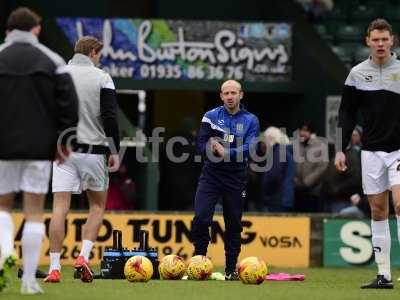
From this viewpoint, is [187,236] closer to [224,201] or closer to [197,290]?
[224,201]

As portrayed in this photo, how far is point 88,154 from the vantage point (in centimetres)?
1316

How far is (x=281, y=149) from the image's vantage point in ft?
63.7

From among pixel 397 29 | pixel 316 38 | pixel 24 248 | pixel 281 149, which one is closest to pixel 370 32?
pixel 24 248

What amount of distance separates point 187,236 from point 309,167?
2.51 metres

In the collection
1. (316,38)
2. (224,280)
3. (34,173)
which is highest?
(316,38)

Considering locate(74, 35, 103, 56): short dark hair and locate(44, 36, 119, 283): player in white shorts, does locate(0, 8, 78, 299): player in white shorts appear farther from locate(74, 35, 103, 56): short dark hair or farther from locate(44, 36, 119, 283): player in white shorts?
locate(74, 35, 103, 56): short dark hair

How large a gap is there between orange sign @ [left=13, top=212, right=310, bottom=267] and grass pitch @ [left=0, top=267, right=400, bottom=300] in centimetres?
376

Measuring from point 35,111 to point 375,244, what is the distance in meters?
3.86

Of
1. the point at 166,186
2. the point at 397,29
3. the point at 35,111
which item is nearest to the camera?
the point at 35,111

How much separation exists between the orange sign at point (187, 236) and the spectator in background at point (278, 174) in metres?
1.03

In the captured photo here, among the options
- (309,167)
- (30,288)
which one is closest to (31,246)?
(30,288)

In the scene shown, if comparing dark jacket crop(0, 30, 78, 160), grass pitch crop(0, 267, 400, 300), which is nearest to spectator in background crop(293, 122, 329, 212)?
grass pitch crop(0, 267, 400, 300)

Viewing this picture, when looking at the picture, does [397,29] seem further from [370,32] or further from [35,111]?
[35,111]

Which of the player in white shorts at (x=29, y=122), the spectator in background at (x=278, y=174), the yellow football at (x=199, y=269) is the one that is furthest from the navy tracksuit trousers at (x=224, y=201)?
the spectator in background at (x=278, y=174)
